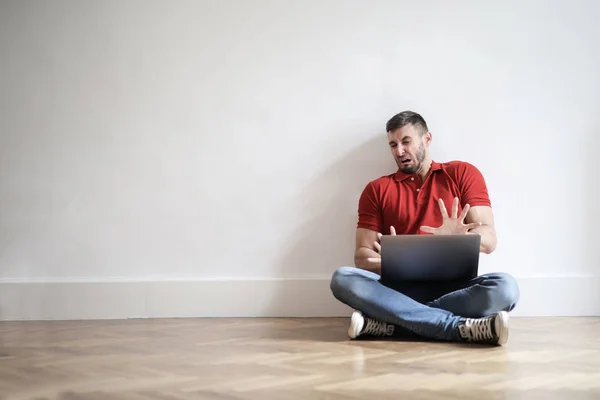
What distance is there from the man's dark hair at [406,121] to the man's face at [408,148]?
19mm

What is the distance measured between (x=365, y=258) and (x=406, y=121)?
0.72m

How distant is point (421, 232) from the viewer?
123 inches

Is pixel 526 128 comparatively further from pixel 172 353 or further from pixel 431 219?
pixel 172 353

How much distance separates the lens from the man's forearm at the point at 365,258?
10.2 ft

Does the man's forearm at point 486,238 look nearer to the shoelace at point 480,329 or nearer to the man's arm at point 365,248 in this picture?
the man's arm at point 365,248

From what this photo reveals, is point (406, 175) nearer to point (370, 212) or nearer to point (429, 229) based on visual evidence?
point (370, 212)

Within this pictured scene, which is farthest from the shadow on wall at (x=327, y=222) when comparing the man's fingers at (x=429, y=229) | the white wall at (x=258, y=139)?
the man's fingers at (x=429, y=229)

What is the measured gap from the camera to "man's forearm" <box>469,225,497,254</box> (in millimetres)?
3051

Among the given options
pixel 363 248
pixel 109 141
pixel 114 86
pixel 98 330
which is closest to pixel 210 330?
pixel 98 330

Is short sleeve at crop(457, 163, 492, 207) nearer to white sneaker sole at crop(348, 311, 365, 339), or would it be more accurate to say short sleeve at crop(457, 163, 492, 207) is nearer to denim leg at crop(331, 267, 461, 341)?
denim leg at crop(331, 267, 461, 341)

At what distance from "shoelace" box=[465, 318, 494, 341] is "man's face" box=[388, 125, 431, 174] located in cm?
97

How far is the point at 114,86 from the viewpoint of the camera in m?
3.70

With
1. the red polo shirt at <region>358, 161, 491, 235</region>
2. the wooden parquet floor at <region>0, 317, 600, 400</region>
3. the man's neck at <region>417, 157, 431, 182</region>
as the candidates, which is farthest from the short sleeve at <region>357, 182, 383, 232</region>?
the wooden parquet floor at <region>0, 317, 600, 400</region>

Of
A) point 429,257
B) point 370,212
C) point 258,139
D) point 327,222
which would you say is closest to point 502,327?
point 429,257
